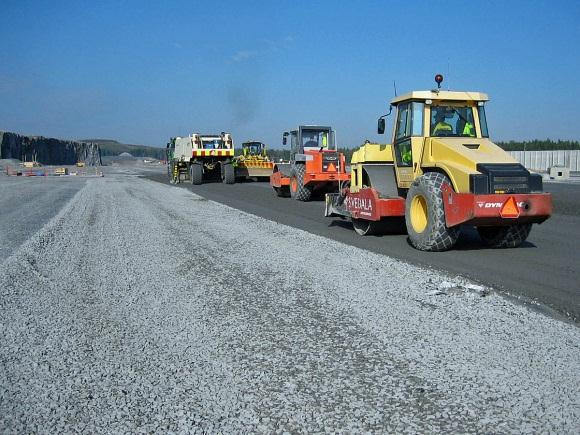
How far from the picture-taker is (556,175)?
107 feet

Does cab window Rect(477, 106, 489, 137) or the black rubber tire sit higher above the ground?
cab window Rect(477, 106, 489, 137)

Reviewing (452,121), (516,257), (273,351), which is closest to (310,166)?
(452,121)

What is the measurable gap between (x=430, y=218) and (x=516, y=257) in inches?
50.1

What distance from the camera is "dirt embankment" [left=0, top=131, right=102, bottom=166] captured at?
281 ft

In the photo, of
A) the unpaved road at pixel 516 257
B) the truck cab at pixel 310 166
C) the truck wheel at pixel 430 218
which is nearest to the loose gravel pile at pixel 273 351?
the unpaved road at pixel 516 257

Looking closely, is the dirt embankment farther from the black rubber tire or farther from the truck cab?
the truck cab

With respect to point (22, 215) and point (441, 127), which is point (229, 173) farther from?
point (441, 127)

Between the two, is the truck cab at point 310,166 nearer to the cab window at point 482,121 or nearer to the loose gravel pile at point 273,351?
the cab window at point 482,121

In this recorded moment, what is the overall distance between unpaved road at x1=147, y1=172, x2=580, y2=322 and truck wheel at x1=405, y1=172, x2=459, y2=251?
0.17 m

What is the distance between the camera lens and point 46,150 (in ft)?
339

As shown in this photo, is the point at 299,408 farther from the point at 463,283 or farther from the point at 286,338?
the point at 463,283

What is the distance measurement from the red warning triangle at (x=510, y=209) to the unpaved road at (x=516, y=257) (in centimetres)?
61

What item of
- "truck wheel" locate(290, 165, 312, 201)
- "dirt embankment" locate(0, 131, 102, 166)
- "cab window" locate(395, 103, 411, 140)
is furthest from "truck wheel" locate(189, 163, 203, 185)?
"dirt embankment" locate(0, 131, 102, 166)

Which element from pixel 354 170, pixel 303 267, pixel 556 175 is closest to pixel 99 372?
pixel 303 267
